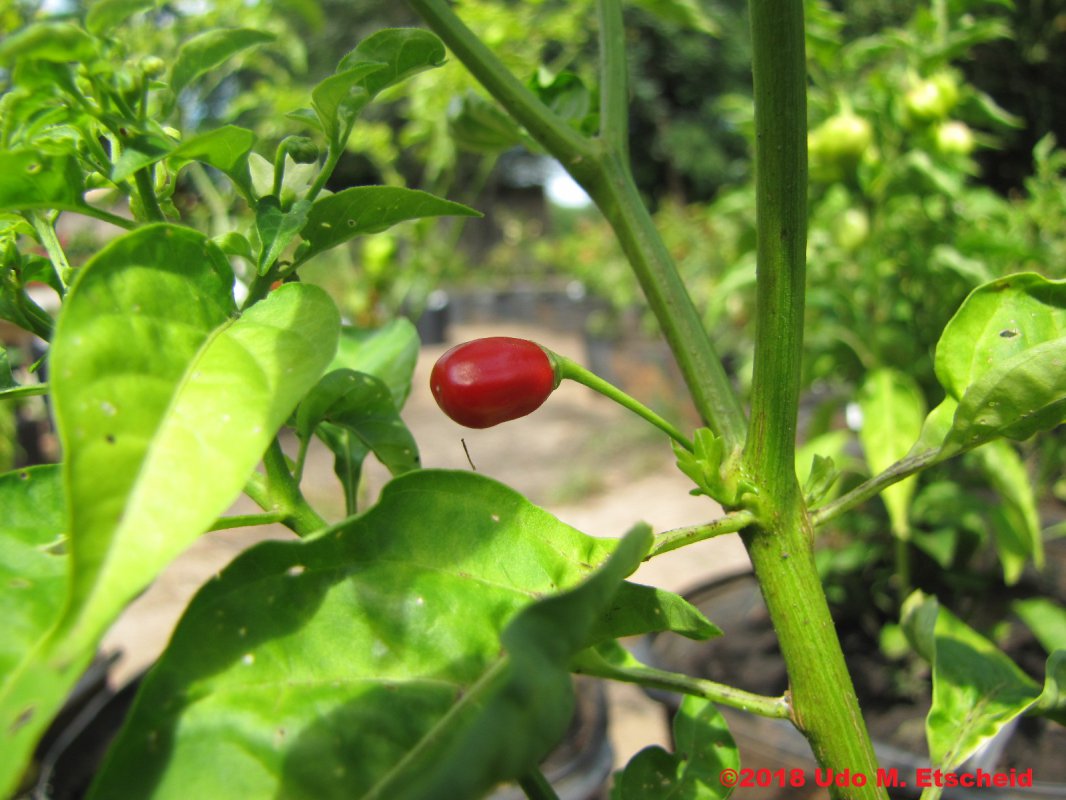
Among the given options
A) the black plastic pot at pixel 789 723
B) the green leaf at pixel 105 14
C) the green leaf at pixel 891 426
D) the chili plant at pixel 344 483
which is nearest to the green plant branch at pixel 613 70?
the chili plant at pixel 344 483

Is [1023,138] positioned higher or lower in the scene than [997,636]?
higher

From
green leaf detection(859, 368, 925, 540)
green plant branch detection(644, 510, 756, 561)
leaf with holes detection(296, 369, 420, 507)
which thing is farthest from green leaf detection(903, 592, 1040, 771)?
green leaf detection(859, 368, 925, 540)

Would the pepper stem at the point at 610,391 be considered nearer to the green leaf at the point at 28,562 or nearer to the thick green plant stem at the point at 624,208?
the thick green plant stem at the point at 624,208

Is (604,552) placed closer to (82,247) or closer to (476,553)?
(476,553)

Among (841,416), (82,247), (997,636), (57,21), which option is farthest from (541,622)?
(82,247)

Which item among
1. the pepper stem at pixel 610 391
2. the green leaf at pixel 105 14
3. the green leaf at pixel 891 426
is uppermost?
the green leaf at pixel 105 14

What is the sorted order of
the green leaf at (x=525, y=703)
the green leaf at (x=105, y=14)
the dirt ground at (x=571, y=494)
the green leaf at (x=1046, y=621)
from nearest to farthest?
1. the green leaf at (x=525, y=703)
2. the green leaf at (x=105, y=14)
3. the green leaf at (x=1046, y=621)
4. the dirt ground at (x=571, y=494)
